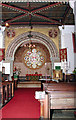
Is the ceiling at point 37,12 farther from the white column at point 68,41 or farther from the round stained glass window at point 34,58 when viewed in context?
the round stained glass window at point 34,58

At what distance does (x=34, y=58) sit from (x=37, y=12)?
28.7ft

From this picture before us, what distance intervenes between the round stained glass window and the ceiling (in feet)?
19.7

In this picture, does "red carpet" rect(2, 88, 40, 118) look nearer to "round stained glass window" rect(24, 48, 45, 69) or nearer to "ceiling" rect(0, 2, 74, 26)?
"ceiling" rect(0, 2, 74, 26)

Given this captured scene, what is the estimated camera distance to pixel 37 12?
911 cm

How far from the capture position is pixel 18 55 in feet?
56.1

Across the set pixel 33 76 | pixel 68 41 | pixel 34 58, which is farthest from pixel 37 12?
pixel 33 76

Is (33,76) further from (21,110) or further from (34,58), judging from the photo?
(21,110)

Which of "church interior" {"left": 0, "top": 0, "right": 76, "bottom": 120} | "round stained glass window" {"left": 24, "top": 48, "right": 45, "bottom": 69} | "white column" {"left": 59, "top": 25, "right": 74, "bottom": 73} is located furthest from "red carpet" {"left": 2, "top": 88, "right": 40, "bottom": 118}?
"round stained glass window" {"left": 24, "top": 48, "right": 45, "bottom": 69}

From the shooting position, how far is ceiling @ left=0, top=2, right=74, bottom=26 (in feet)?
27.3

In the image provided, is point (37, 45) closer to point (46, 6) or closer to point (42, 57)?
point (42, 57)

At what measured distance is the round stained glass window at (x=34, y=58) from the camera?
16994 mm

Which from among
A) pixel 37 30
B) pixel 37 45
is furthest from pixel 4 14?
pixel 37 45

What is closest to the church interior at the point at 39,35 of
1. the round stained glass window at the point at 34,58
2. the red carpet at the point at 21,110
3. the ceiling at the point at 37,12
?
the ceiling at the point at 37,12

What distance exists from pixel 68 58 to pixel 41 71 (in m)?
6.81
